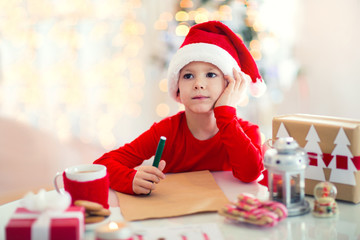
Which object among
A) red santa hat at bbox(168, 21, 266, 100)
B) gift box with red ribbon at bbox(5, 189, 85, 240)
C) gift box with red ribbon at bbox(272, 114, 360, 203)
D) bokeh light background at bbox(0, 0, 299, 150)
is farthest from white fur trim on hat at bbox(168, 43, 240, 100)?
bokeh light background at bbox(0, 0, 299, 150)

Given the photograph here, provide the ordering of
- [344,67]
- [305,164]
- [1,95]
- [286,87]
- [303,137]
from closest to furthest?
[305,164] < [303,137] < [1,95] < [344,67] < [286,87]

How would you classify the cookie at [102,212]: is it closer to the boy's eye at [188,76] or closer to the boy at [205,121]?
the boy at [205,121]

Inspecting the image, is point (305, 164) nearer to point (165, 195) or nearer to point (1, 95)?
point (165, 195)

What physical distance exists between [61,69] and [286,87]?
182cm

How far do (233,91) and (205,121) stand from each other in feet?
0.46

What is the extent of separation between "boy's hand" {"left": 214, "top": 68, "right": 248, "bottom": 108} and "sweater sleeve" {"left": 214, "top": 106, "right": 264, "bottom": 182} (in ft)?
0.06

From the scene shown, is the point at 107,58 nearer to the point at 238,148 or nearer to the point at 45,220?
the point at 238,148

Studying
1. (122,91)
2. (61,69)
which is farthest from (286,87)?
(61,69)

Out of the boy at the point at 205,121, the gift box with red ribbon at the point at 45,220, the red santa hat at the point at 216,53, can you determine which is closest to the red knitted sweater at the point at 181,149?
the boy at the point at 205,121

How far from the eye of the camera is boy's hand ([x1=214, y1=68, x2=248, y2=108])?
45.4 inches

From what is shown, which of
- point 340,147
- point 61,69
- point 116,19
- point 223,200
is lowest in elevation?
point 223,200

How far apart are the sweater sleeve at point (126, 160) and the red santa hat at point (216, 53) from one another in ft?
0.59

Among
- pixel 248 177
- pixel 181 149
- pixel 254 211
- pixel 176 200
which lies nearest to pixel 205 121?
pixel 181 149

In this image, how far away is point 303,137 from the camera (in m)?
0.96
